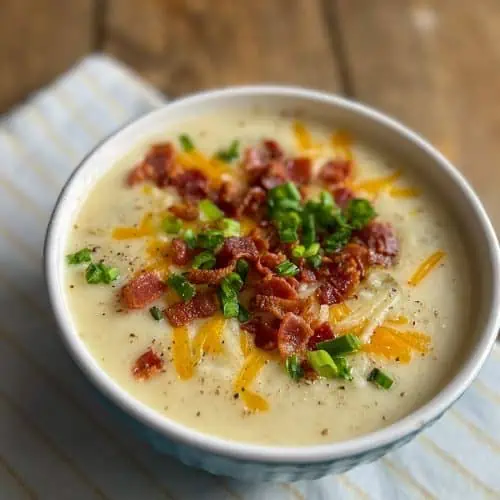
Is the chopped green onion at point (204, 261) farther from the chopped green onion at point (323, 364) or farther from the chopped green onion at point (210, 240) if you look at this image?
the chopped green onion at point (323, 364)

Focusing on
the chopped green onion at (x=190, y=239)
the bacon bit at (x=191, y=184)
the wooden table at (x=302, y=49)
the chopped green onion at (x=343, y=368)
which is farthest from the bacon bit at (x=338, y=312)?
the wooden table at (x=302, y=49)

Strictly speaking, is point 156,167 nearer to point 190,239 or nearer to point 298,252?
point 190,239

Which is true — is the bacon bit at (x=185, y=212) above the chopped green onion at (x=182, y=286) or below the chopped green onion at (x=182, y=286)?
above

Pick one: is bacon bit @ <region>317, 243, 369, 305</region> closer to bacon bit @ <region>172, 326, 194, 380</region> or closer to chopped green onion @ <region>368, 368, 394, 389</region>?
chopped green onion @ <region>368, 368, 394, 389</region>

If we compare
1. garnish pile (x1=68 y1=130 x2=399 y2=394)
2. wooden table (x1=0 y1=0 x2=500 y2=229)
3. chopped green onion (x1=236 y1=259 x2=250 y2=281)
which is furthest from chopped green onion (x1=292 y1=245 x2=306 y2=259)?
wooden table (x1=0 y1=0 x2=500 y2=229)

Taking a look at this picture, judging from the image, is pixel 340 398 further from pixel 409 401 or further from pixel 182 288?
Answer: pixel 182 288
